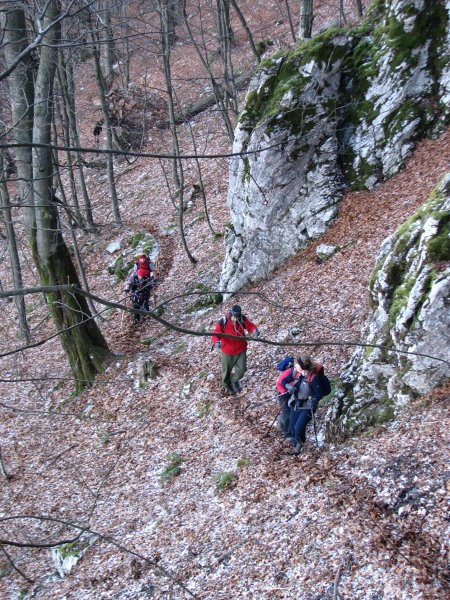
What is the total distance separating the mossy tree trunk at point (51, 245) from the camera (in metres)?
8.73

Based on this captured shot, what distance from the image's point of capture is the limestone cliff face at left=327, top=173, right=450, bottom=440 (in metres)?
5.40

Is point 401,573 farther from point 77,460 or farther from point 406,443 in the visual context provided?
point 77,460

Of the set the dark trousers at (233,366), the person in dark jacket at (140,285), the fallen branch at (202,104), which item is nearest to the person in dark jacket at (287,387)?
the dark trousers at (233,366)

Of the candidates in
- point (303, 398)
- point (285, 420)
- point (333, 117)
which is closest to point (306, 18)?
point (333, 117)

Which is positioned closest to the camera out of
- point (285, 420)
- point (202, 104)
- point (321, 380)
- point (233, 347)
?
point (321, 380)

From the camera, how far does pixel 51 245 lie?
10211mm

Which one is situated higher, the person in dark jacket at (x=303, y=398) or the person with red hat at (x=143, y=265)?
the person with red hat at (x=143, y=265)

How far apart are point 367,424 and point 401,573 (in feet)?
6.87

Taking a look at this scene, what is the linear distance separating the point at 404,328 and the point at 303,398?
5.35 ft

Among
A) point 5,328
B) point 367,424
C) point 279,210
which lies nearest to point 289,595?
point 367,424

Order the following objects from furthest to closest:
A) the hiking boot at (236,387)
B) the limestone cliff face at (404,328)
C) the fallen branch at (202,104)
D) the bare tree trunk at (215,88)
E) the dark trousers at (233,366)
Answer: the fallen branch at (202,104), the bare tree trunk at (215,88), the hiking boot at (236,387), the dark trousers at (233,366), the limestone cliff face at (404,328)

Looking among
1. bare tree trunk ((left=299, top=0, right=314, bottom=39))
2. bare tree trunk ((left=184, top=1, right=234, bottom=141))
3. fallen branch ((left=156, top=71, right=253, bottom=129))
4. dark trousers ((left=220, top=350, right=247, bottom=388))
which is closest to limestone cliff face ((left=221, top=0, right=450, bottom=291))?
bare tree trunk ((left=299, top=0, right=314, bottom=39))

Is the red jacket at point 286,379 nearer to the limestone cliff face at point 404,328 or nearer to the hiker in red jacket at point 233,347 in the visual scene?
the limestone cliff face at point 404,328

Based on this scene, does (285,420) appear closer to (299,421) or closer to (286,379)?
(299,421)
